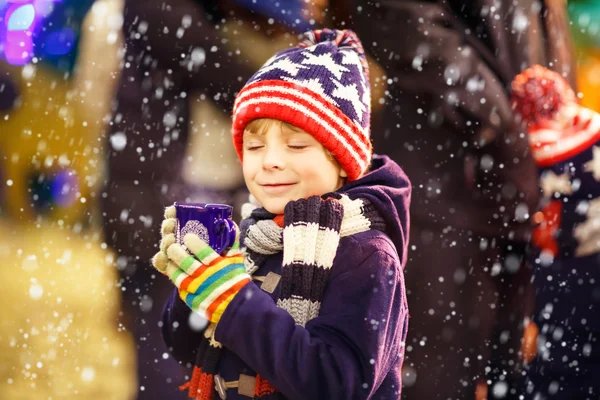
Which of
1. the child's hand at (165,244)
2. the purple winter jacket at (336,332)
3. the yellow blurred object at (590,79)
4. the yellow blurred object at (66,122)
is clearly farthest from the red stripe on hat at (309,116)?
the yellow blurred object at (590,79)

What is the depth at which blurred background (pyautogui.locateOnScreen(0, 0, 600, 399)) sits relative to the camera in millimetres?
2123

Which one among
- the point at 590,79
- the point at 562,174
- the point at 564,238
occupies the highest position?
the point at 590,79

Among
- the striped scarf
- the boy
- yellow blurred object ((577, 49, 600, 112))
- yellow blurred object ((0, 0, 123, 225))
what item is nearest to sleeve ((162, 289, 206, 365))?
the boy

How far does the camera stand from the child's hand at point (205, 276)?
3.54ft

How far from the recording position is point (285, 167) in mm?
1238

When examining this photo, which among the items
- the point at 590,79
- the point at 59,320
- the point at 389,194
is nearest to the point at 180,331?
the point at 389,194

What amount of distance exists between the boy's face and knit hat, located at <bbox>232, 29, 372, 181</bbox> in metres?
0.03

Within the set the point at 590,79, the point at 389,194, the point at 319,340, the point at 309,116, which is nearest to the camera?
the point at 319,340

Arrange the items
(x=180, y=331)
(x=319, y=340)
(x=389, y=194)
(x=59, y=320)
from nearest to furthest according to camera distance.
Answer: (x=319, y=340)
(x=389, y=194)
(x=180, y=331)
(x=59, y=320)

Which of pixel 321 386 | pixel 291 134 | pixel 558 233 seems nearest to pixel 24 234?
pixel 291 134

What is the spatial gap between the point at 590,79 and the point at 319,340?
1.86 metres

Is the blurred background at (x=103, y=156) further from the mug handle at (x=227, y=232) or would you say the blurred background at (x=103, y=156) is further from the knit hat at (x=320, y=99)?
the mug handle at (x=227, y=232)

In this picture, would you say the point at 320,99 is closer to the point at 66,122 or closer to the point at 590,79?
the point at 66,122

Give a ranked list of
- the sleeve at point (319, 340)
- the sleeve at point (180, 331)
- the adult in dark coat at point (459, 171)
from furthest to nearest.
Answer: the adult in dark coat at point (459, 171) < the sleeve at point (180, 331) < the sleeve at point (319, 340)
